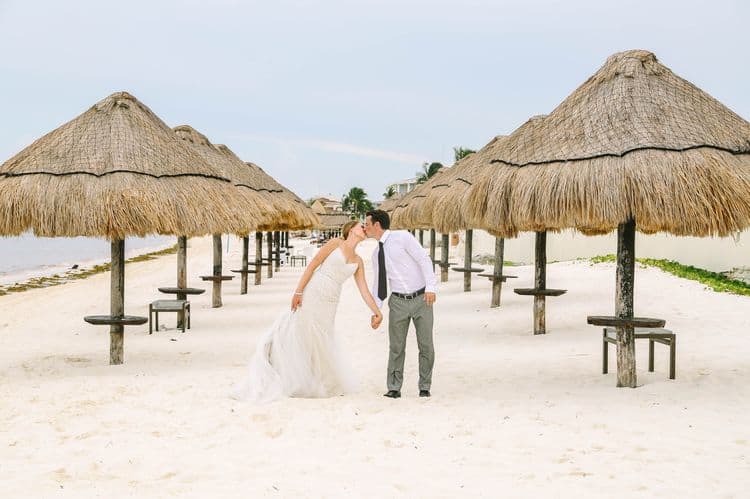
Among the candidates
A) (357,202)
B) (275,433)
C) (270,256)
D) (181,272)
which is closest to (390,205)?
(270,256)

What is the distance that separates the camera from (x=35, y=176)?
7410mm

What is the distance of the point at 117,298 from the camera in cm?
786

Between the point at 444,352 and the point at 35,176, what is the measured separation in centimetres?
514

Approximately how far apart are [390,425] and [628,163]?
296 centimetres

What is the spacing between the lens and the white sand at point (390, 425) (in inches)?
→ 160

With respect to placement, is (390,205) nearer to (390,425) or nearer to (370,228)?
(370,228)

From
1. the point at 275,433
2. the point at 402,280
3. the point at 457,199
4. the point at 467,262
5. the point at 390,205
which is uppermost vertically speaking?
the point at 390,205

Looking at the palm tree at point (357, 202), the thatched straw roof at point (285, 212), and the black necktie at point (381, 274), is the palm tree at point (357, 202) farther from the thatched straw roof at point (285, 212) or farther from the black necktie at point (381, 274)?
the black necktie at point (381, 274)

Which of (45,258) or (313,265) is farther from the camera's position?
(45,258)

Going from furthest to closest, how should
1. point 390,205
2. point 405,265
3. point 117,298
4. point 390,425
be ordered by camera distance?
point 390,205
point 117,298
point 405,265
point 390,425

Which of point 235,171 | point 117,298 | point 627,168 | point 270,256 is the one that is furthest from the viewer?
point 270,256

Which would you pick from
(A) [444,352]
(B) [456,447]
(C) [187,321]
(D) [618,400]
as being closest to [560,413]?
(D) [618,400]

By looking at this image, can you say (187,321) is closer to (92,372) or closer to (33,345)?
(33,345)

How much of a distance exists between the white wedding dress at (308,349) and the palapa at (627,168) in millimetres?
1701
